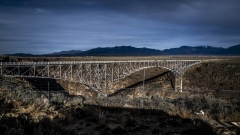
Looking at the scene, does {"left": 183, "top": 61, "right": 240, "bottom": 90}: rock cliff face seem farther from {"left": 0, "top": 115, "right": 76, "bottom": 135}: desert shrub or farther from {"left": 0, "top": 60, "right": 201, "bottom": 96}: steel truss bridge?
{"left": 0, "top": 115, "right": 76, "bottom": 135}: desert shrub

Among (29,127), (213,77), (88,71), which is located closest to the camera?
(29,127)

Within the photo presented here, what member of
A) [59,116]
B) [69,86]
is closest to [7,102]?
[59,116]

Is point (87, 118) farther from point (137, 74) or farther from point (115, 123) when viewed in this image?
point (137, 74)

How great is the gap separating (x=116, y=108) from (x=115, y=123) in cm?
338

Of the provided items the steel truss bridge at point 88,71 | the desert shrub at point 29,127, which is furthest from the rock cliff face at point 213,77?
the desert shrub at point 29,127

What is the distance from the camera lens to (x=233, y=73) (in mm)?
63469

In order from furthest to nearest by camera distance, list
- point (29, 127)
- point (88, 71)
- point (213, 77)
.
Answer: point (213, 77) < point (88, 71) < point (29, 127)

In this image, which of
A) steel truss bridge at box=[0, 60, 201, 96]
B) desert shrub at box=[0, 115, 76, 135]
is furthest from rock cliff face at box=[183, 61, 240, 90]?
desert shrub at box=[0, 115, 76, 135]

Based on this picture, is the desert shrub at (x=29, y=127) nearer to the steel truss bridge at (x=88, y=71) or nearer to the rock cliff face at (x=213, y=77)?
the steel truss bridge at (x=88, y=71)

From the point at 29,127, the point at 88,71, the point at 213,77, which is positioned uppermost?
the point at 29,127

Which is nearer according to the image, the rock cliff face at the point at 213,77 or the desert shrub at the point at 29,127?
the desert shrub at the point at 29,127

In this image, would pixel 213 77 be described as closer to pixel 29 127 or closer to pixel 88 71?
pixel 88 71

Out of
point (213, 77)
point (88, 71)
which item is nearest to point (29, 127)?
point (88, 71)

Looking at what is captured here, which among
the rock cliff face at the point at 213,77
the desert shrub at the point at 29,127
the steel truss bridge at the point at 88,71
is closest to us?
the desert shrub at the point at 29,127
